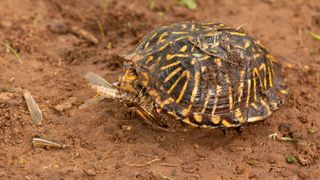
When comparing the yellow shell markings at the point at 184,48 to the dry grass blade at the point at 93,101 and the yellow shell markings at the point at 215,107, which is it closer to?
the yellow shell markings at the point at 215,107

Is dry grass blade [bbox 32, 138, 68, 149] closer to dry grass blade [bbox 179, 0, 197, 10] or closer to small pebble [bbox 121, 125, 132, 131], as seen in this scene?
small pebble [bbox 121, 125, 132, 131]

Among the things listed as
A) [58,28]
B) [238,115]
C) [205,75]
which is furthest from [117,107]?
[58,28]

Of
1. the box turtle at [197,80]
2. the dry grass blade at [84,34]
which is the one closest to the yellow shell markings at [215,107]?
the box turtle at [197,80]

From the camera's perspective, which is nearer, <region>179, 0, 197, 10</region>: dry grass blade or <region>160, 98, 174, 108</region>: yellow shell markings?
<region>160, 98, 174, 108</region>: yellow shell markings

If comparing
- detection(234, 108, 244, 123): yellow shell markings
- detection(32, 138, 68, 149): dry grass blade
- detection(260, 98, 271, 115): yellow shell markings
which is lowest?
detection(32, 138, 68, 149): dry grass blade

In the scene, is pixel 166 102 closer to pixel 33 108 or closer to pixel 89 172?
pixel 89 172

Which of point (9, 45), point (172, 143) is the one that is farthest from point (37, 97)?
point (172, 143)

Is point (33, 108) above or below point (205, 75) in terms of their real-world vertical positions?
below

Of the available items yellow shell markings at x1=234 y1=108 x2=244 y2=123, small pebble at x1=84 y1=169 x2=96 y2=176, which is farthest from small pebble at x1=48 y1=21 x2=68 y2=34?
yellow shell markings at x1=234 y1=108 x2=244 y2=123
